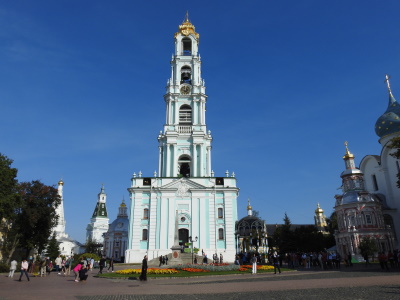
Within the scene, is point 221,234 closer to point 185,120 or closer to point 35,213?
point 185,120

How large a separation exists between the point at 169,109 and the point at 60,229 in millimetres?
69416

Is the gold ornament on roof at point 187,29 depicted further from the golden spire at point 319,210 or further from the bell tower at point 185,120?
the golden spire at point 319,210

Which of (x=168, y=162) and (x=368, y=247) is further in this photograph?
(x=168, y=162)

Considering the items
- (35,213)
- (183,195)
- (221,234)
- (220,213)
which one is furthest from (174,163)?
(35,213)

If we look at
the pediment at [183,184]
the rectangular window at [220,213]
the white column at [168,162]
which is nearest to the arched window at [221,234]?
the rectangular window at [220,213]

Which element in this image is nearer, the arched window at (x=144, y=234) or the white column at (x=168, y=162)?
the arched window at (x=144, y=234)

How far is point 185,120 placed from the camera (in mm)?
49438

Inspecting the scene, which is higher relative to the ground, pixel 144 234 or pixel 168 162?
pixel 168 162

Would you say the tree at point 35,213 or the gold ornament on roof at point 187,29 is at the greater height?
the gold ornament on roof at point 187,29

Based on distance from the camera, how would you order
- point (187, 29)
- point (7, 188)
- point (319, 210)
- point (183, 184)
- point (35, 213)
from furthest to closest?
1. point (319, 210)
2. point (187, 29)
3. point (183, 184)
4. point (35, 213)
5. point (7, 188)

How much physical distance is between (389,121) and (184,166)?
31472mm

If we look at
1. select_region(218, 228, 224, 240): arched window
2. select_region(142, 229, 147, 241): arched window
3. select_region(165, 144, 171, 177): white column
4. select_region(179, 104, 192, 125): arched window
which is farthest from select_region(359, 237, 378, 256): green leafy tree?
select_region(179, 104, 192, 125): arched window

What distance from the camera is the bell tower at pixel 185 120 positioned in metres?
45.9

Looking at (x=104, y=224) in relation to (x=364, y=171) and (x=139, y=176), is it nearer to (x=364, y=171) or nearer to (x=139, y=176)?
(x=139, y=176)
